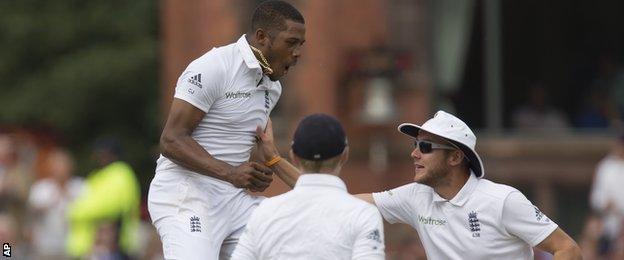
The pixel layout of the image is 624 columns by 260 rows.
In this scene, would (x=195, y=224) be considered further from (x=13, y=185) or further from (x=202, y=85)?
(x=13, y=185)

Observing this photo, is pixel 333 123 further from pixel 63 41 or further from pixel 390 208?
pixel 63 41

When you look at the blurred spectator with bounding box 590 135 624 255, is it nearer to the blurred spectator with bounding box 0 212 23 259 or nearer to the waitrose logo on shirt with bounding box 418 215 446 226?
the blurred spectator with bounding box 0 212 23 259

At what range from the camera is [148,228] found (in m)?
21.1

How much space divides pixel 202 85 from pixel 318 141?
1.37 meters

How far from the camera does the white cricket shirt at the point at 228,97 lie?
8.95 meters

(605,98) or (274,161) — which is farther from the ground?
(274,161)

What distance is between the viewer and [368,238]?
7.64 m

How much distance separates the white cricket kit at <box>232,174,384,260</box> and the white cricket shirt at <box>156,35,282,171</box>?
4.44 ft

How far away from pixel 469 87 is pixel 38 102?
1757 centimetres

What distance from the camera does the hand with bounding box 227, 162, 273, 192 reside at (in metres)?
8.98

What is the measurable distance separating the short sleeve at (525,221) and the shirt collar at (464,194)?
0.23 m

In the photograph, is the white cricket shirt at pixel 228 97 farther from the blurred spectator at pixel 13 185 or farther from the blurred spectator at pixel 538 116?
the blurred spectator at pixel 538 116

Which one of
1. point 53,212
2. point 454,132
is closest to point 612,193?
point 53,212

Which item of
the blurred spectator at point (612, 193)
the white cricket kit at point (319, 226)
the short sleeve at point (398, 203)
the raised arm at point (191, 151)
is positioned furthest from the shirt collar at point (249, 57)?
the blurred spectator at point (612, 193)
